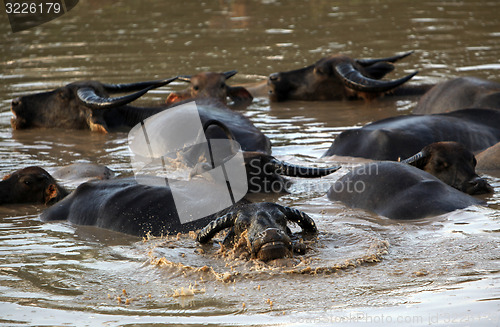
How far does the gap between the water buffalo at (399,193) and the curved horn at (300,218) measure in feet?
2.79

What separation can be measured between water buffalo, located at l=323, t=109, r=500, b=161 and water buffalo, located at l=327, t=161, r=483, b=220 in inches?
54.1

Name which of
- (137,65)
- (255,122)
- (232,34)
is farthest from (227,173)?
(232,34)

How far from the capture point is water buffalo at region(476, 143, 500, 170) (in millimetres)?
7781

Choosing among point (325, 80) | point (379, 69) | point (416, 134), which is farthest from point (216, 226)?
point (379, 69)

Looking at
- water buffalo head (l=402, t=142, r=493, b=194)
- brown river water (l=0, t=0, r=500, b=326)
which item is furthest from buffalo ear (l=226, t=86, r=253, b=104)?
water buffalo head (l=402, t=142, r=493, b=194)

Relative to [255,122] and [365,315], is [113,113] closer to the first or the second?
[255,122]

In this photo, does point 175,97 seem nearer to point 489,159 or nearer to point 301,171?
point 301,171

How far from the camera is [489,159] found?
7828 mm

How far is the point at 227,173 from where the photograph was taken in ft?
23.0

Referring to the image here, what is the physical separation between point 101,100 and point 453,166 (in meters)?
5.31

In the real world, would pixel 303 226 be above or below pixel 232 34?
above

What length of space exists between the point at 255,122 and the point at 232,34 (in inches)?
281

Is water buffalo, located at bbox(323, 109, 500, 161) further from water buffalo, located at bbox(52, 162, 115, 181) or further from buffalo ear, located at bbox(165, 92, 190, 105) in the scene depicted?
buffalo ear, located at bbox(165, 92, 190, 105)

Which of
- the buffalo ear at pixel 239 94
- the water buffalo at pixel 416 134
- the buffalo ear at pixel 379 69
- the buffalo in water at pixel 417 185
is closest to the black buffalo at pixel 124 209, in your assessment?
the buffalo in water at pixel 417 185
